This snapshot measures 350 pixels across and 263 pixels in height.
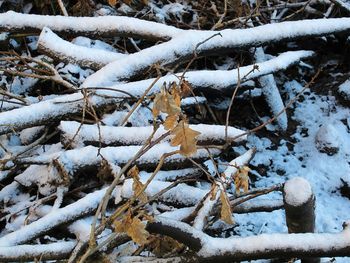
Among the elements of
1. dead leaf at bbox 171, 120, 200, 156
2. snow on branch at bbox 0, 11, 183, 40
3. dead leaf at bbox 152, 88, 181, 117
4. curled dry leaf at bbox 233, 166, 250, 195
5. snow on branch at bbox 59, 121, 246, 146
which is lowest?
snow on branch at bbox 59, 121, 246, 146

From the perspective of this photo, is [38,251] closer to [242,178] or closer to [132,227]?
[132,227]

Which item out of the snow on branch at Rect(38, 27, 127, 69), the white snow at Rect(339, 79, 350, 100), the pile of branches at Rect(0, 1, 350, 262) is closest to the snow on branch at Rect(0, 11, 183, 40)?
the pile of branches at Rect(0, 1, 350, 262)

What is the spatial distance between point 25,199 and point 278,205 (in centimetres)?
128

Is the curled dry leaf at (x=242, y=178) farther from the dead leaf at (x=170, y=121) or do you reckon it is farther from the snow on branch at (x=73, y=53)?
the snow on branch at (x=73, y=53)

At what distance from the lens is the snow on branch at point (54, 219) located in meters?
2.13

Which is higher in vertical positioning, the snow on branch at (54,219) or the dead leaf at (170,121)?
the dead leaf at (170,121)

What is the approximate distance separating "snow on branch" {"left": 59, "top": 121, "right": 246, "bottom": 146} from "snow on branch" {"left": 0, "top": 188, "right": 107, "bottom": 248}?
0.29 meters

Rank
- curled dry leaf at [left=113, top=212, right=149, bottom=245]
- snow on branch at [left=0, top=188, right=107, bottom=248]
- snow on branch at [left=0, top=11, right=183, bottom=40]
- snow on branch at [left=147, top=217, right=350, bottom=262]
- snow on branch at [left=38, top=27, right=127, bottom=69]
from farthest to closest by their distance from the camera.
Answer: snow on branch at [left=0, top=11, right=183, bottom=40]
snow on branch at [left=38, top=27, right=127, bottom=69]
snow on branch at [left=0, top=188, right=107, bottom=248]
snow on branch at [left=147, top=217, right=350, bottom=262]
curled dry leaf at [left=113, top=212, right=149, bottom=245]

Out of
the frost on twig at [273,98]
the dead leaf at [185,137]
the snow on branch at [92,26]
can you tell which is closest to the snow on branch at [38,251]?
the dead leaf at [185,137]

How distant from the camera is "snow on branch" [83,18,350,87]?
2643mm

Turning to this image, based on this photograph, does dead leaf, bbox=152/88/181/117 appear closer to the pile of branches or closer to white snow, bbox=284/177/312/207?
the pile of branches

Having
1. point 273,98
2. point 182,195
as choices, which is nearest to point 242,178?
point 182,195

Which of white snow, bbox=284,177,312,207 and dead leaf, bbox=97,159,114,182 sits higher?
white snow, bbox=284,177,312,207

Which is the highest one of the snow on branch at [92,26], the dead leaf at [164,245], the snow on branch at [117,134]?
the snow on branch at [92,26]
